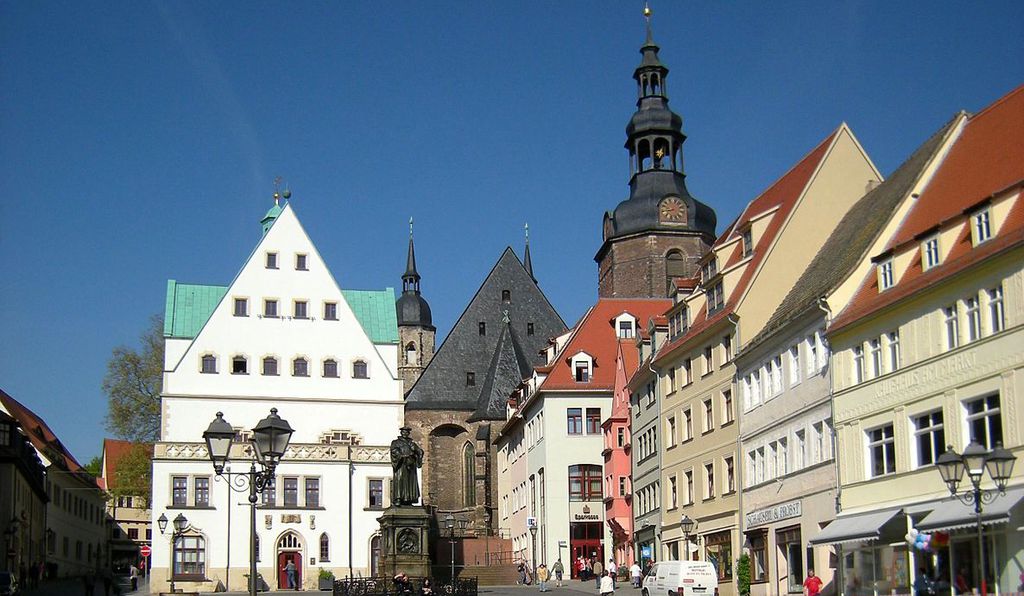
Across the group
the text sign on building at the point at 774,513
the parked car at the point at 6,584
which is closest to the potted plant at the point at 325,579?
the parked car at the point at 6,584

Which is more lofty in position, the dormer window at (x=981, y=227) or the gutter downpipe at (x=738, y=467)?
the dormer window at (x=981, y=227)

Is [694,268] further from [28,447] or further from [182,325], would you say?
[28,447]

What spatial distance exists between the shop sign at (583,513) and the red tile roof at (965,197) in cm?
3386

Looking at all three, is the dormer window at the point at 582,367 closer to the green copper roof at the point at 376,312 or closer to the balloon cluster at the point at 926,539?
the green copper roof at the point at 376,312

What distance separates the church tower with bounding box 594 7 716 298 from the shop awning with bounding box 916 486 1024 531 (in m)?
55.1

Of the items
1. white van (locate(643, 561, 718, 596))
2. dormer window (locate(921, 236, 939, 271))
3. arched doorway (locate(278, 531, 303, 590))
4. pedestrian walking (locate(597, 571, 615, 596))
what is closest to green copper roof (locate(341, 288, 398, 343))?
arched doorway (locate(278, 531, 303, 590))

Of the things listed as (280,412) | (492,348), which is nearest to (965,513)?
(280,412)

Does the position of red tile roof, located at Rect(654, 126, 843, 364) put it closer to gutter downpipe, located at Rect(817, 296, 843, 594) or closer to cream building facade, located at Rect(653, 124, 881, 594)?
cream building facade, located at Rect(653, 124, 881, 594)

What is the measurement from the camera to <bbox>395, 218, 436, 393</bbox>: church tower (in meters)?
127

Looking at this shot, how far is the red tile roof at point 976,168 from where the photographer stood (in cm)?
2953

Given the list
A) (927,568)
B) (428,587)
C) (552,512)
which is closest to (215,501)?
(552,512)

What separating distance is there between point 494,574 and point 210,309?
21.0m

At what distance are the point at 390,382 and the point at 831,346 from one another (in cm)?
3860

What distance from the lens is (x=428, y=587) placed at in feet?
110
